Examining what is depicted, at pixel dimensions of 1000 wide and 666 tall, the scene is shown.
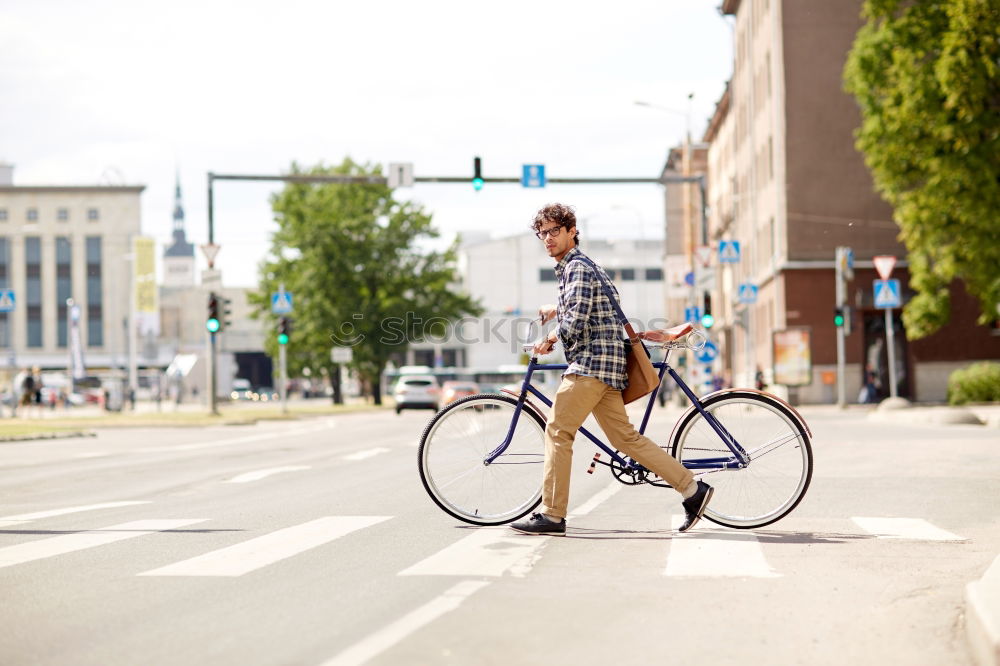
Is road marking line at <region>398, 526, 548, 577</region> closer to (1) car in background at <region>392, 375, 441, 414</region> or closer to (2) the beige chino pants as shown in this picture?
(2) the beige chino pants

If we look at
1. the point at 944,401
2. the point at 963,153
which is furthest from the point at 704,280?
the point at 944,401

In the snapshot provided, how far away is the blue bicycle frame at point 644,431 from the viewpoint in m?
8.52

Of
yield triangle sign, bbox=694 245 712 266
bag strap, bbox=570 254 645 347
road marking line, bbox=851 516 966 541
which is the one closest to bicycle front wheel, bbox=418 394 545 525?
bag strap, bbox=570 254 645 347

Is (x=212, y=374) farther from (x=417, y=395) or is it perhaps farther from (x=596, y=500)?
(x=596, y=500)

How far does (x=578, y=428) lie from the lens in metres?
8.43

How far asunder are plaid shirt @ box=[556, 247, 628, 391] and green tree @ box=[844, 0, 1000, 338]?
2540 centimetres

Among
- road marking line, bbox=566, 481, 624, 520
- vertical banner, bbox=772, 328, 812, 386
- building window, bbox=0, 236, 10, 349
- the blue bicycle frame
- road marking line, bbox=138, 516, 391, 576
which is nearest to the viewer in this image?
road marking line, bbox=138, 516, 391, 576

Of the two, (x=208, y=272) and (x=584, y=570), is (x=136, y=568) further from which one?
(x=208, y=272)

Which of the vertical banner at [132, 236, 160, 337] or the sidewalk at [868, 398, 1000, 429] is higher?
the vertical banner at [132, 236, 160, 337]

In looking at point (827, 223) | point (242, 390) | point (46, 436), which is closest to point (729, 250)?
point (827, 223)

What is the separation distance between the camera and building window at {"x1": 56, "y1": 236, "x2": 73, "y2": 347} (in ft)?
381

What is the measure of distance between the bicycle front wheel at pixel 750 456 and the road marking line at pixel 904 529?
645 mm

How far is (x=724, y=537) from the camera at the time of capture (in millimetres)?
8492

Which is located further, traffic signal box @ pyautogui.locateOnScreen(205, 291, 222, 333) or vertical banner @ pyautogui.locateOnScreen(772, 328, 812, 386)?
vertical banner @ pyautogui.locateOnScreen(772, 328, 812, 386)
